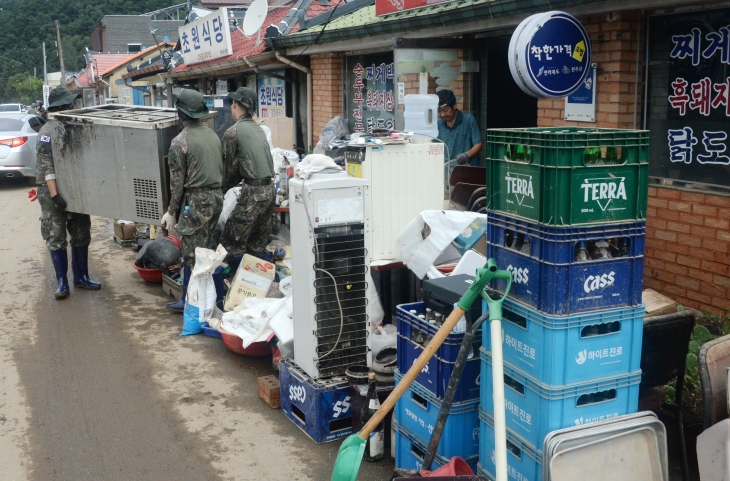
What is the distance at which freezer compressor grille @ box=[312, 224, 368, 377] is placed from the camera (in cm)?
463

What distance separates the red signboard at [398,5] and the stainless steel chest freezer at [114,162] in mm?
2915

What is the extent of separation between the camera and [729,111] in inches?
217

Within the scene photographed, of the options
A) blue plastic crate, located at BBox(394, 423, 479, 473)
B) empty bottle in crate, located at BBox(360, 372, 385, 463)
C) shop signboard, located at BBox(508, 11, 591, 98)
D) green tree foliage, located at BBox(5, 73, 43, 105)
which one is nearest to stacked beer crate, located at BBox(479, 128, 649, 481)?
blue plastic crate, located at BBox(394, 423, 479, 473)

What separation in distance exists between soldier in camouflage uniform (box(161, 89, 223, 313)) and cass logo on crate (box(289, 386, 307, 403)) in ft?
8.60

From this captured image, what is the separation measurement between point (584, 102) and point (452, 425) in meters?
3.73

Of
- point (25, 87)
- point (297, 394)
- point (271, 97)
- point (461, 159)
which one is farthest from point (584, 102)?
point (25, 87)

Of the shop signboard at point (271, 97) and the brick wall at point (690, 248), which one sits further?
the shop signboard at point (271, 97)

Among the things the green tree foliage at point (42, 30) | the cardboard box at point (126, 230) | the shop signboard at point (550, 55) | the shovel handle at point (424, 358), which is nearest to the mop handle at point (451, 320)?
the shovel handle at point (424, 358)

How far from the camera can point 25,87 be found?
76.9 meters

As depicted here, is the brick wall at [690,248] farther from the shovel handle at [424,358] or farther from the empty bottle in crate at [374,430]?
the shovel handle at [424,358]

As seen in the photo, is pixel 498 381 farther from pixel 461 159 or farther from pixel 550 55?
pixel 461 159

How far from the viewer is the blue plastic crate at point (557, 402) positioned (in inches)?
127

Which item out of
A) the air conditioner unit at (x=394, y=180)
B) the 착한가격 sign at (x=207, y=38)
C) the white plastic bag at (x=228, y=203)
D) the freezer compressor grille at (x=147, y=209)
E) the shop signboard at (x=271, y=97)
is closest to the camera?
the air conditioner unit at (x=394, y=180)

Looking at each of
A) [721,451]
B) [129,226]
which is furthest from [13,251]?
[721,451]
